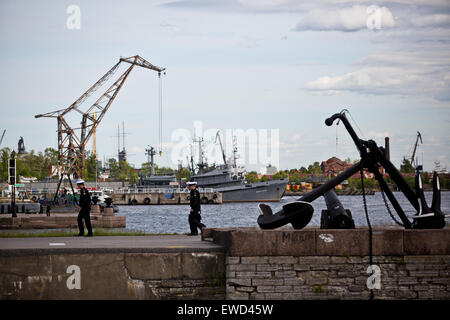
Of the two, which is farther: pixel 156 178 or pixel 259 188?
pixel 156 178

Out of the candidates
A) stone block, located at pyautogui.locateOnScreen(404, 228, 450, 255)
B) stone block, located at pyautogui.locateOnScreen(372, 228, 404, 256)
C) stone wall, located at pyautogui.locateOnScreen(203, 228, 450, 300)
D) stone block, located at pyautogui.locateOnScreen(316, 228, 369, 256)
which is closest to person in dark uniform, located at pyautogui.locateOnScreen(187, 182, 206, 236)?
stone wall, located at pyautogui.locateOnScreen(203, 228, 450, 300)

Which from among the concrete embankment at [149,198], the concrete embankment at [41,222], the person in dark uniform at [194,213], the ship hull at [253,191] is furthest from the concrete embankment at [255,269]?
the ship hull at [253,191]

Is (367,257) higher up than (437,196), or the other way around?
(437,196)

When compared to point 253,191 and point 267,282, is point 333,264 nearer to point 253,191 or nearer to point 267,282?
point 267,282

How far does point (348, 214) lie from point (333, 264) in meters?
3.00

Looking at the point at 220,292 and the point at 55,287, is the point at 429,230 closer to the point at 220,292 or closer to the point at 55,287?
the point at 220,292

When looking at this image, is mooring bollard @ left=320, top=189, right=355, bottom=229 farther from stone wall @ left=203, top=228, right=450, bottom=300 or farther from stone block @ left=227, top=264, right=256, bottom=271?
stone block @ left=227, top=264, right=256, bottom=271

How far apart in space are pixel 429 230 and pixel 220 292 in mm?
4288

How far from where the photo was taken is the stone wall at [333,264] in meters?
13.6

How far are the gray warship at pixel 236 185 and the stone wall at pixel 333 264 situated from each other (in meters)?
123

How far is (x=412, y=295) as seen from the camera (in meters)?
13.7

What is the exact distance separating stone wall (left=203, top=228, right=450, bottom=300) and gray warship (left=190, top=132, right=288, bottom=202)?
12336 centimetres
